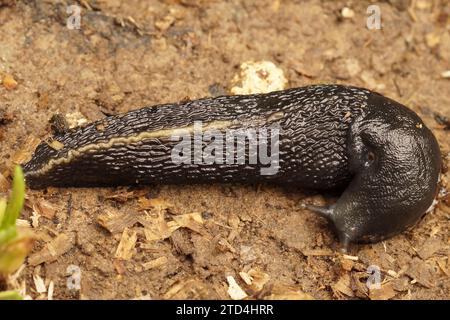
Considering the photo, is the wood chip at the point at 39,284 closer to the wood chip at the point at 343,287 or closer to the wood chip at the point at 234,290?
the wood chip at the point at 234,290

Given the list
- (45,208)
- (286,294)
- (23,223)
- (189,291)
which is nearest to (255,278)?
(286,294)

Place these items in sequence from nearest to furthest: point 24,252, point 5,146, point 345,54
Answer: point 24,252
point 5,146
point 345,54

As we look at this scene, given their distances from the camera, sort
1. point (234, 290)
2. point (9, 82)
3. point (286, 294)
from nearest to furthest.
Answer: point (286, 294)
point (234, 290)
point (9, 82)

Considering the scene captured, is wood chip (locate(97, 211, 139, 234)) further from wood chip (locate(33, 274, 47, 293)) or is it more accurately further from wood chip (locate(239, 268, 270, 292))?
wood chip (locate(239, 268, 270, 292))

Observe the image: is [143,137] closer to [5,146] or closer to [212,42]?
[5,146]

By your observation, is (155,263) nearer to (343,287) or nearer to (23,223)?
(23,223)

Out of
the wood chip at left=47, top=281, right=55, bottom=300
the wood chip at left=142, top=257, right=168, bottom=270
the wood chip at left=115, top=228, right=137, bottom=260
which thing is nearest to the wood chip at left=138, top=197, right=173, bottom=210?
the wood chip at left=115, top=228, right=137, bottom=260

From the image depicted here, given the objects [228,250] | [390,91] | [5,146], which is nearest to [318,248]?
[228,250]
